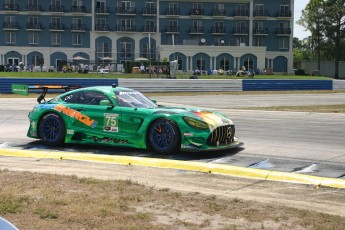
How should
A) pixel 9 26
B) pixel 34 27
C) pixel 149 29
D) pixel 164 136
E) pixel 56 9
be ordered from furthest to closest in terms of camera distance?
pixel 149 29
pixel 56 9
pixel 34 27
pixel 9 26
pixel 164 136

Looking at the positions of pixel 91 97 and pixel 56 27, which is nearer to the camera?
pixel 91 97

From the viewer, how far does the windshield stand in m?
10.5

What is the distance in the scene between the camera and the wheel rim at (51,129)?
1088 cm

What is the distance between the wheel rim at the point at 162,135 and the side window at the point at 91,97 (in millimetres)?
1353

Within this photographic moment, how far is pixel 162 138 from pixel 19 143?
3.31m

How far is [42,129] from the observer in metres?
11.0

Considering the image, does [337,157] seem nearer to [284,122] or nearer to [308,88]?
[284,122]

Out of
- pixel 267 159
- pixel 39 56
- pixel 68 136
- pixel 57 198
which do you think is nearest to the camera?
pixel 57 198

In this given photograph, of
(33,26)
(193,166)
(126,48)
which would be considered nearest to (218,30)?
(126,48)

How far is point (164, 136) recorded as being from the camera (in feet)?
32.5

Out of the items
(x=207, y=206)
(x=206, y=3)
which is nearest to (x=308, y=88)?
(x=207, y=206)

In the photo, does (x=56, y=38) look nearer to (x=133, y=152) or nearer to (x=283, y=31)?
(x=283, y=31)

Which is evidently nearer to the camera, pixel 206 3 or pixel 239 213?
pixel 239 213

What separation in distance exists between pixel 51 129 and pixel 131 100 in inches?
69.7
